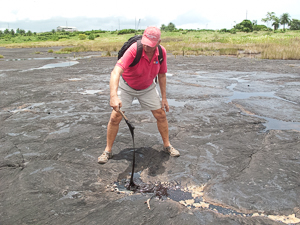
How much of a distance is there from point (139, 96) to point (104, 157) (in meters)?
0.98

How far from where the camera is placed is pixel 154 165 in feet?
11.7

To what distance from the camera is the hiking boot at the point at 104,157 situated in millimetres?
3594

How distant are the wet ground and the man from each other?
1.52 ft

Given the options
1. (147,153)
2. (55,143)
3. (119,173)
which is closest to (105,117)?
(55,143)

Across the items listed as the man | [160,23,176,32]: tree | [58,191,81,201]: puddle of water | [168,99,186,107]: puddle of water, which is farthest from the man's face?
[160,23,176,32]: tree

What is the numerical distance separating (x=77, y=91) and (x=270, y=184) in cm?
670

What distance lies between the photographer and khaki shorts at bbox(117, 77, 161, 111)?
3.54 metres

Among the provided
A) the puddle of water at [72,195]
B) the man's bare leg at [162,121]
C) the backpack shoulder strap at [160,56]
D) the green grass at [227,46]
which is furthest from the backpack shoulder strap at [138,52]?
the green grass at [227,46]

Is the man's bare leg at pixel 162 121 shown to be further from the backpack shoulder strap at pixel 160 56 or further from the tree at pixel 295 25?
the tree at pixel 295 25

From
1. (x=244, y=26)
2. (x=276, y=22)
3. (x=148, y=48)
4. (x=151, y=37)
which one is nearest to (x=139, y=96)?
(x=148, y=48)

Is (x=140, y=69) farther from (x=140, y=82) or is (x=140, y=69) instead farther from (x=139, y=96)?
(x=139, y=96)

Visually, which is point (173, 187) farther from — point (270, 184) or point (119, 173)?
point (270, 184)

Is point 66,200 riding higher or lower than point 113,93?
lower

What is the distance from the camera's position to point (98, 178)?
322 centimetres
